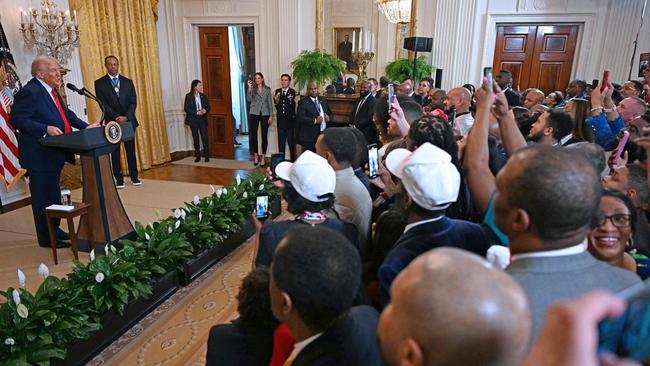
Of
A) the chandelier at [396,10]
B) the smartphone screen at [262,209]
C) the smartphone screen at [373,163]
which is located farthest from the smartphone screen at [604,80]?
the chandelier at [396,10]

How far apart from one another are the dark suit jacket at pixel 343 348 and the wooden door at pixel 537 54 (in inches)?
258

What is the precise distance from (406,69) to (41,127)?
16.3ft

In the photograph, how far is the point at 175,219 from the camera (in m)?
3.33

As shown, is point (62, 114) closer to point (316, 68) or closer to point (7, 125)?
point (7, 125)

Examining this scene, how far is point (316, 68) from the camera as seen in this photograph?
6605mm

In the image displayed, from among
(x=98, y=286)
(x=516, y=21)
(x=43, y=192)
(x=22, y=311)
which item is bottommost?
(x=98, y=286)

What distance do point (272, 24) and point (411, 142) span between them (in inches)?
236

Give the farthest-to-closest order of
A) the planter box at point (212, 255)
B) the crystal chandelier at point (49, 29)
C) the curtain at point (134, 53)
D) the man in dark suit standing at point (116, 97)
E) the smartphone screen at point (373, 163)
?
the curtain at point (134, 53)
the man in dark suit standing at point (116, 97)
the crystal chandelier at point (49, 29)
the planter box at point (212, 255)
the smartphone screen at point (373, 163)

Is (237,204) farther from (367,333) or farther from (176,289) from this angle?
(367,333)

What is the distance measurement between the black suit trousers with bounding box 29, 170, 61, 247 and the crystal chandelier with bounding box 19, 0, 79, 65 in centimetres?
243

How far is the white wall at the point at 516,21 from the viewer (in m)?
5.91

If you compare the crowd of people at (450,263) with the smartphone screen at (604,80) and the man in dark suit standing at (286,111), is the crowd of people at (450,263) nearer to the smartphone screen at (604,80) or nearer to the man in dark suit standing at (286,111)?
the smartphone screen at (604,80)

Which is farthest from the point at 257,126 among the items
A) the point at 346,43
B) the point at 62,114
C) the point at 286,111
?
the point at 62,114

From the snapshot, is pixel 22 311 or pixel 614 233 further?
pixel 22 311
